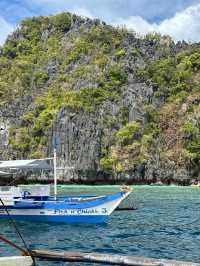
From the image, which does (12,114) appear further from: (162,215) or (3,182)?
(162,215)

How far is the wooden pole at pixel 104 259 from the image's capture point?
1483 cm

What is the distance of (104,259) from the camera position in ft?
51.6

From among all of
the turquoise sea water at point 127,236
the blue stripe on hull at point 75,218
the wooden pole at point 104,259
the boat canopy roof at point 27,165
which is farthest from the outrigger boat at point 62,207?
the wooden pole at point 104,259

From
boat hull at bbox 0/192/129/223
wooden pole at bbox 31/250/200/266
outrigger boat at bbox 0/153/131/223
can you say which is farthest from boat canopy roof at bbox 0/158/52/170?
wooden pole at bbox 31/250/200/266

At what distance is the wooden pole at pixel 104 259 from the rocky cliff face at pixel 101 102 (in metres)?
76.1

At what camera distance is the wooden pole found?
1483 centimetres

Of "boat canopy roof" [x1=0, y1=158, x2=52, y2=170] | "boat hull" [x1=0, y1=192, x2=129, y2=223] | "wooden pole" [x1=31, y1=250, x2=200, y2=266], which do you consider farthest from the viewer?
"boat canopy roof" [x1=0, y1=158, x2=52, y2=170]

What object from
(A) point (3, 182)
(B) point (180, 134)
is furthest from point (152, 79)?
(A) point (3, 182)

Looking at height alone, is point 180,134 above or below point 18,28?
below

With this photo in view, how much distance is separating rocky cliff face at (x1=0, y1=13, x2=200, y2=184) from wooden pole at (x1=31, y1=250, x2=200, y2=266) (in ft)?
250

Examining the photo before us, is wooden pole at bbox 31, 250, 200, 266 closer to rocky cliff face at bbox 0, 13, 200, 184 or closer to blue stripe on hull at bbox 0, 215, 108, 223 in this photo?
blue stripe on hull at bbox 0, 215, 108, 223

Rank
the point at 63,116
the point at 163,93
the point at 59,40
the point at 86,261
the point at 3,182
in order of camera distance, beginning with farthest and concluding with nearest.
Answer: the point at 59,40 < the point at 163,93 < the point at 63,116 < the point at 3,182 < the point at 86,261

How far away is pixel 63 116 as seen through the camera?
10550cm

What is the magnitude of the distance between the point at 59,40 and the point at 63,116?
52.7 m
